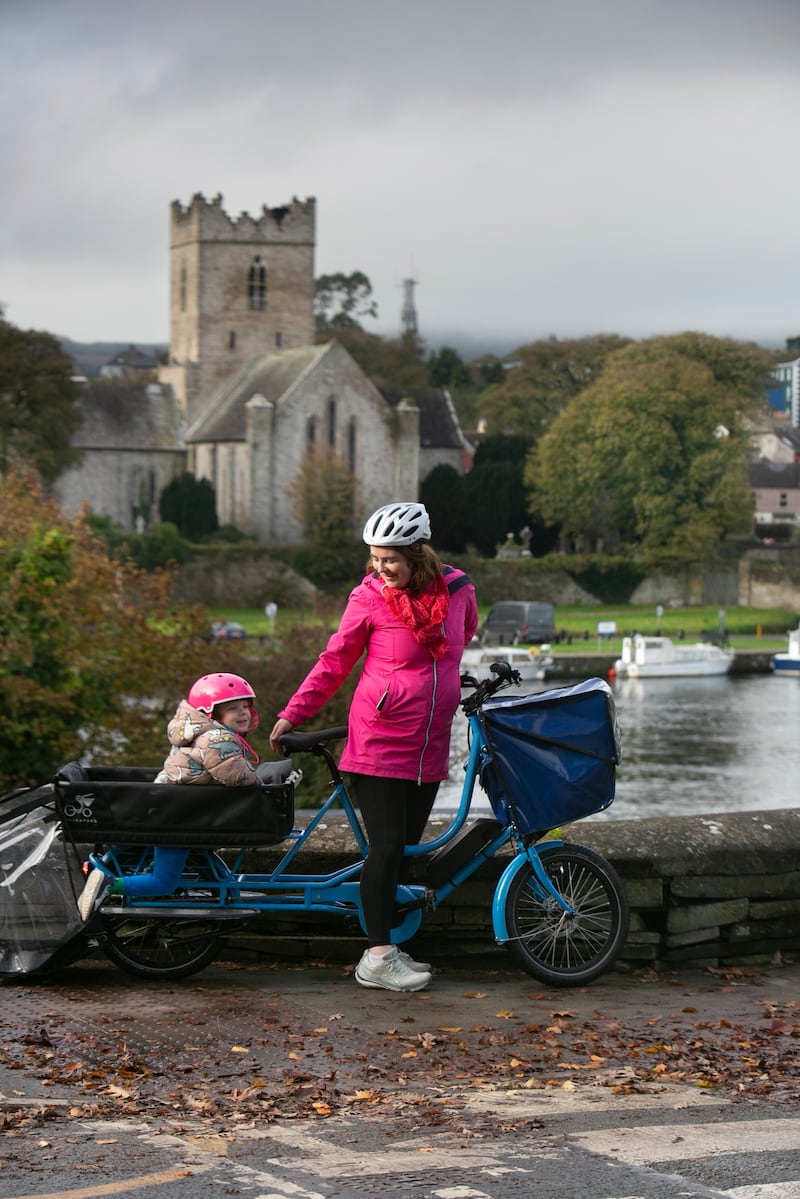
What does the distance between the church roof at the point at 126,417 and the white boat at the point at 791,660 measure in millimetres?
33660

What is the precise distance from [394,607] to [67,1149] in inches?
98.4

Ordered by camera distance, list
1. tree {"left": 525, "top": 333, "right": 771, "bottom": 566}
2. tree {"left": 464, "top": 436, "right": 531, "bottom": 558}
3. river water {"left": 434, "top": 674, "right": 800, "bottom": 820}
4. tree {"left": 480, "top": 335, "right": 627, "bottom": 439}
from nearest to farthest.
→ 1. river water {"left": 434, "top": 674, "right": 800, "bottom": 820}
2. tree {"left": 525, "top": 333, "right": 771, "bottom": 566}
3. tree {"left": 464, "top": 436, "right": 531, "bottom": 558}
4. tree {"left": 480, "top": 335, "right": 627, "bottom": 439}

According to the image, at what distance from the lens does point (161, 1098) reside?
532 centimetres

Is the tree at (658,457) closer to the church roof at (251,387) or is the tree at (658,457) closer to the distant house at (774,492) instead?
the church roof at (251,387)

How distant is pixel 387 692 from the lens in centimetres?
653

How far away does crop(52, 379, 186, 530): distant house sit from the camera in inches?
3654

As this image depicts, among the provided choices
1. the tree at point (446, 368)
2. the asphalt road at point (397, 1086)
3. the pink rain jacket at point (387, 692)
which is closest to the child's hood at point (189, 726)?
the pink rain jacket at point (387, 692)

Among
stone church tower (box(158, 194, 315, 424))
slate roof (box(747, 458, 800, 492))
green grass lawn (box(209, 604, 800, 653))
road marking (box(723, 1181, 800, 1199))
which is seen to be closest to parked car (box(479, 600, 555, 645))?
green grass lawn (box(209, 604, 800, 653))

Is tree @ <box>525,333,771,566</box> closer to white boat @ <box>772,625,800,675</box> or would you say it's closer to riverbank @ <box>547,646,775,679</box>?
riverbank @ <box>547,646,775,679</box>

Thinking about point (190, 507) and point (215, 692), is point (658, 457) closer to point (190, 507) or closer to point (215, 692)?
point (190, 507)

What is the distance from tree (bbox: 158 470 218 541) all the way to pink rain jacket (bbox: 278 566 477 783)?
271 feet

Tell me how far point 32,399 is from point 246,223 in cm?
2902

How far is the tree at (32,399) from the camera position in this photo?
74938 mm

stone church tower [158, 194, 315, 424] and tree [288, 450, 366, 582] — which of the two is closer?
tree [288, 450, 366, 582]
